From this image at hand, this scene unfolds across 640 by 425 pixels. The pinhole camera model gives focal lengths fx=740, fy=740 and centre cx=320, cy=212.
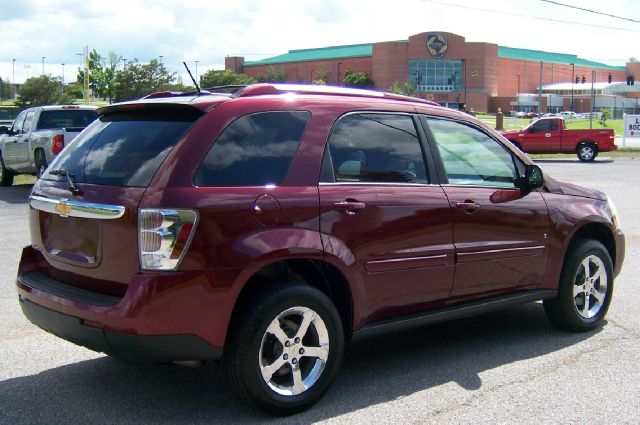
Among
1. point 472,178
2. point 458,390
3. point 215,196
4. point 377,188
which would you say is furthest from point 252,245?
point 472,178

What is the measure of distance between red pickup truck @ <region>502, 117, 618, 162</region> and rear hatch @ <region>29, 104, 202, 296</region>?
27815mm

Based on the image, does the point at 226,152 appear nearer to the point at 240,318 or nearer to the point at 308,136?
the point at 308,136

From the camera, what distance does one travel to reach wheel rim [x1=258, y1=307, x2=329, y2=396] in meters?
4.02

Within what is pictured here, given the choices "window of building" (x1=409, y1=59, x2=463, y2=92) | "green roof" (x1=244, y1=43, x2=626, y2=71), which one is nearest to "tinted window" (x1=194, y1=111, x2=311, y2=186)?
"window of building" (x1=409, y1=59, x2=463, y2=92)

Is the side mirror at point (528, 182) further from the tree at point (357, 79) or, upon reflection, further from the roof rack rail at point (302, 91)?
the tree at point (357, 79)

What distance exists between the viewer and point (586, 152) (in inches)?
1213

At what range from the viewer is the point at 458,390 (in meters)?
4.57

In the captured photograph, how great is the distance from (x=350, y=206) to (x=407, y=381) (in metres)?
1.26

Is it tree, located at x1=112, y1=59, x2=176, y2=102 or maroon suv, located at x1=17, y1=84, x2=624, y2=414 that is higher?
tree, located at x1=112, y1=59, x2=176, y2=102

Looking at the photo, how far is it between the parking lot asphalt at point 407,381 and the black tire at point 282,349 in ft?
0.50

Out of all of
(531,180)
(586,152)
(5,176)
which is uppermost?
(586,152)

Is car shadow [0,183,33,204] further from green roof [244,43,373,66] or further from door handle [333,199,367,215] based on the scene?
green roof [244,43,373,66]

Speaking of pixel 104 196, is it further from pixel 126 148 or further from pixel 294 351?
pixel 294 351

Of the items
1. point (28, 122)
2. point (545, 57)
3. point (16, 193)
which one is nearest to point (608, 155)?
point (28, 122)
